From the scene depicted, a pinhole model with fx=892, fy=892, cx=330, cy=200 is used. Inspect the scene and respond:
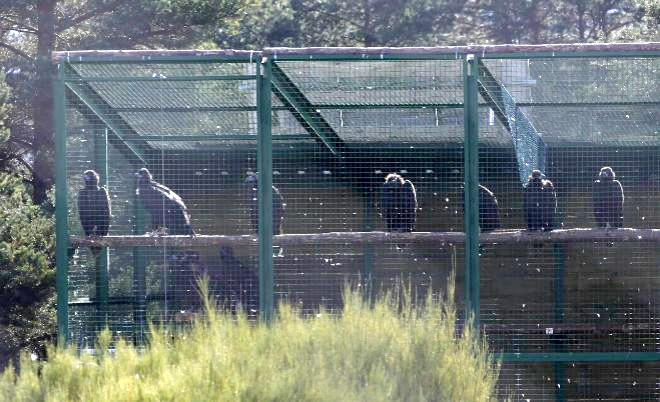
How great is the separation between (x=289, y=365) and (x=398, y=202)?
11.3ft

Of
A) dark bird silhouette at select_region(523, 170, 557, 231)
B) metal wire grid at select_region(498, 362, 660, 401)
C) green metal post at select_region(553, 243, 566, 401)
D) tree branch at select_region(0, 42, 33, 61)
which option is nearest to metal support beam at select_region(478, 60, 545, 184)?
dark bird silhouette at select_region(523, 170, 557, 231)

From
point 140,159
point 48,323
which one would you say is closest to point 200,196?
point 140,159

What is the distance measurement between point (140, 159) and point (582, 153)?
3.91 meters

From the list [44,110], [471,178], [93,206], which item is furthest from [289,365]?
[44,110]

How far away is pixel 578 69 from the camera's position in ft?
23.0

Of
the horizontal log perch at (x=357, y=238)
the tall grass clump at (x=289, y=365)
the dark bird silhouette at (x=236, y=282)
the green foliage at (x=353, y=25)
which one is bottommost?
the tall grass clump at (x=289, y=365)

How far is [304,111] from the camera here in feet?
23.6

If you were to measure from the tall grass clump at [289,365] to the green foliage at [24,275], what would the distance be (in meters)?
5.72

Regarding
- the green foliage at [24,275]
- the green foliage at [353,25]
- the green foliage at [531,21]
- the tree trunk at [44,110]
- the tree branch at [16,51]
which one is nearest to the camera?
the green foliage at [24,275]

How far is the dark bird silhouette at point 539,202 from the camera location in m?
7.52

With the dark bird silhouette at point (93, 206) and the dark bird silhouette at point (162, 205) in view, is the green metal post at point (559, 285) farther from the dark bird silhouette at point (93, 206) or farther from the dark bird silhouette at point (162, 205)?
the dark bird silhouette at point (93, 206)

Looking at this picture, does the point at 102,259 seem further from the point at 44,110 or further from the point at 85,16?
the point at 85,16

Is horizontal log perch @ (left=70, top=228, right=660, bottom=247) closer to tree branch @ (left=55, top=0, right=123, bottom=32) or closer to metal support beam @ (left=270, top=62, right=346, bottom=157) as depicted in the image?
metal support beam @ (left=270, top=62, right=346, bottom=157)

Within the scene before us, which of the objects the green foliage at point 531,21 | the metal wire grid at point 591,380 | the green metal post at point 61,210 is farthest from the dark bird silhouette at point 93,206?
the green foliage at point 531,21
